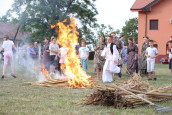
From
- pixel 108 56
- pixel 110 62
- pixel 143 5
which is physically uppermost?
pixel 143 5

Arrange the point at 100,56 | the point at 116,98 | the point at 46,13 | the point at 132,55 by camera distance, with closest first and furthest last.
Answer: the point at 116,98, the point at 100,56, the point at 132,55, the point at 46,13

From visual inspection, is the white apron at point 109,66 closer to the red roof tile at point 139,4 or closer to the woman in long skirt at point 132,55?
the woman in long skirt at point 132,55

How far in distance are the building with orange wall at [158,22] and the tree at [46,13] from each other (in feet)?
21.9

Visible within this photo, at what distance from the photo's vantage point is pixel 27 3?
1372 inches

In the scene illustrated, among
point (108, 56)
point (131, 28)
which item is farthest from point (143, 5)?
point (108, 56)

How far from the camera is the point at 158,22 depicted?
116 feet

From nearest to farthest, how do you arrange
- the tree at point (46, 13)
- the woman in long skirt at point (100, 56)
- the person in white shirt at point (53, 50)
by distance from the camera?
the woman in long skirt at point (100, 56) < the person in white shirt at point (53, 50) < the tree at point (46, 13)

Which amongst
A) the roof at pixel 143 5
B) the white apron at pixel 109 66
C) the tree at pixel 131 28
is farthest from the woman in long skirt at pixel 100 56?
the tree at pixel 131 28

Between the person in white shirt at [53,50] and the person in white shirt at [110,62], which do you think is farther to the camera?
the person in white shirt at [53,50]

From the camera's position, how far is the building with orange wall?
115ft

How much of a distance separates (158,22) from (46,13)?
14760 mm

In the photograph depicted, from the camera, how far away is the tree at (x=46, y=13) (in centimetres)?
3331

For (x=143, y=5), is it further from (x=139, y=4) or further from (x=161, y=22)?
(x=161, y=22)

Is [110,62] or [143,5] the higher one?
[143,5]
